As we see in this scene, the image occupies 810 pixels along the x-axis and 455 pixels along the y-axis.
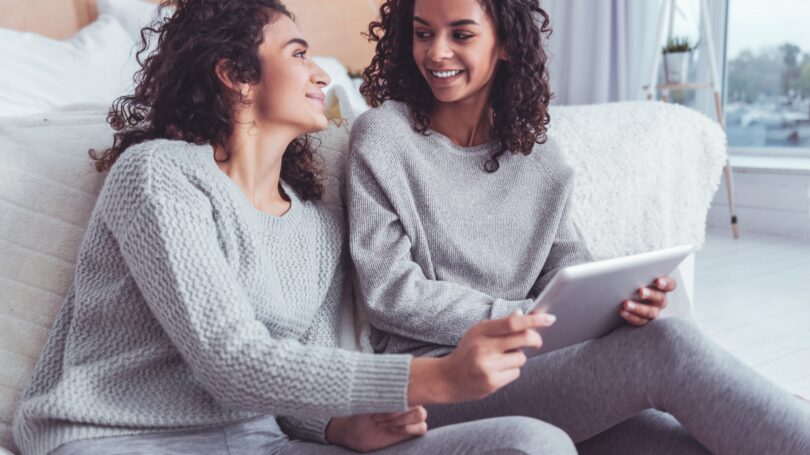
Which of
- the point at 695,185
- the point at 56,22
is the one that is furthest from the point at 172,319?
the point at 56,22

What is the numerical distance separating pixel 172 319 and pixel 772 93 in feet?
11.8

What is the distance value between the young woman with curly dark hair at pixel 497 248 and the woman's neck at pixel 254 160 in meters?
0.14

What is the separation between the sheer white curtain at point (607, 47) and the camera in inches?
140

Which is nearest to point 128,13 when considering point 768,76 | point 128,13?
point 128,13

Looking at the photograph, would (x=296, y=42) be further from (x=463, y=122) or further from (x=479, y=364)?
(x=479, y=364)

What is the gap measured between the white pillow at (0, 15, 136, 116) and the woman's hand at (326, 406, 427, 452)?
1.09m

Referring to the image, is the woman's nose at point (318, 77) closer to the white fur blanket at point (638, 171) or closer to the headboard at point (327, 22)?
the white fur blanket at point (638, 171)

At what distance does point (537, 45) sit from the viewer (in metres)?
1.41

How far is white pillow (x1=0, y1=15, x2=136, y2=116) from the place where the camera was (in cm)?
171

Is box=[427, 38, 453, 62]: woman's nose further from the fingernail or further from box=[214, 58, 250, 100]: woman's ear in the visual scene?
the fingernail

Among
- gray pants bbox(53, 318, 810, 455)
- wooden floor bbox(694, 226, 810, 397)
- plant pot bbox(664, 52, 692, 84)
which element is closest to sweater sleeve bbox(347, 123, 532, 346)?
gray pants bbox(53, 318, 810, 455)

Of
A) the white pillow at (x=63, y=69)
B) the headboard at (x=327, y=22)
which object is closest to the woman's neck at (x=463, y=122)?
the white pillow at (x=63, y=69)

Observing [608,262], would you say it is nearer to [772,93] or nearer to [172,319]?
[172,319]

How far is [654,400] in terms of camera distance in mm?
1064
